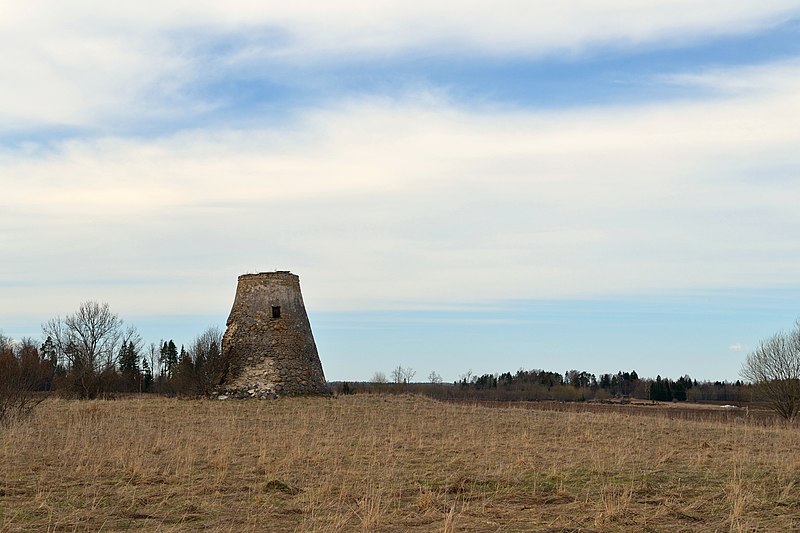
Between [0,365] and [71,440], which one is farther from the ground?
[0,365]

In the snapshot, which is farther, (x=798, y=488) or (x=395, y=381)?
(x=395, y=381)

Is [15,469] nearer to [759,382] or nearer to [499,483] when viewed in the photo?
[499,483]

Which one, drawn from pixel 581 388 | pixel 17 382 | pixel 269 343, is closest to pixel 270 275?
pixel 269 343

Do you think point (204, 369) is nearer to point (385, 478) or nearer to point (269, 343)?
point (269, 343)

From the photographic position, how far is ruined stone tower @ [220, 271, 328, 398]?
30.5 meters

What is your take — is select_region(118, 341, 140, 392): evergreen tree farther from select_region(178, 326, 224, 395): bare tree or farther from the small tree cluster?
the small tree cluster

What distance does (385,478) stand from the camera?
36.3ft

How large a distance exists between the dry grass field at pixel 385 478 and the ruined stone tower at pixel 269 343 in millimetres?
11001

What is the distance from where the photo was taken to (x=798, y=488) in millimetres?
10250

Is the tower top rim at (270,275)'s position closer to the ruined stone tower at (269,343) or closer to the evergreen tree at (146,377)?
the ruined stone tower at (269,343)

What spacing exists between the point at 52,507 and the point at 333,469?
4307mm

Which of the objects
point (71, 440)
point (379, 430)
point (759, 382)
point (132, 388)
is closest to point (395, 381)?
point (132, 388)

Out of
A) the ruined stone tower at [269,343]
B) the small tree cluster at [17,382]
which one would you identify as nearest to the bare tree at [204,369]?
the ruined stone tower at [269,343]

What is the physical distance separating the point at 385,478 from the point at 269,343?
67.5 feet
